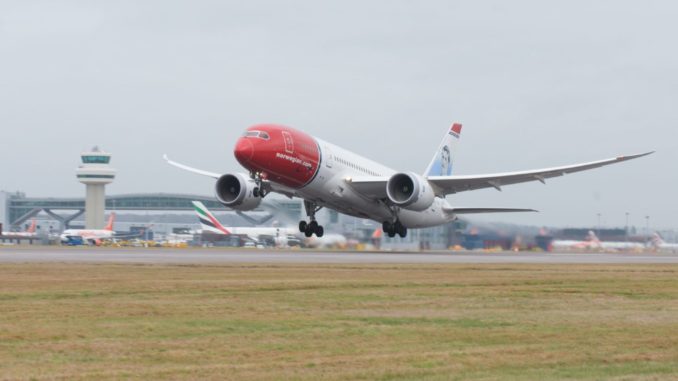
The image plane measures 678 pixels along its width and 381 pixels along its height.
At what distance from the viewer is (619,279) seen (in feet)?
102

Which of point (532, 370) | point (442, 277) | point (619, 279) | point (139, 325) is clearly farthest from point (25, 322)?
point (619, 279)

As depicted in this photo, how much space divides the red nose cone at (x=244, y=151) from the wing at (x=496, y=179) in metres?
13.0

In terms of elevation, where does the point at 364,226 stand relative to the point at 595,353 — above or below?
above

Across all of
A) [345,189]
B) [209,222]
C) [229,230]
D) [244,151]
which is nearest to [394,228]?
[345,189]

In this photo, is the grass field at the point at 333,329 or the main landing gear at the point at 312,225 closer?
the grass field at the point at 333,329

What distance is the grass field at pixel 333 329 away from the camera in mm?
12750

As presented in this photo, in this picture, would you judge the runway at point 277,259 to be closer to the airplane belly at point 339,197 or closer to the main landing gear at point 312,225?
the airplane belly at point 339,197

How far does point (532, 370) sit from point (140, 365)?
4915 mm

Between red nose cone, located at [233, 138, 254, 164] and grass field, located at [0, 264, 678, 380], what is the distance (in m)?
20.4

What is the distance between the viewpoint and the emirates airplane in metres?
49.7

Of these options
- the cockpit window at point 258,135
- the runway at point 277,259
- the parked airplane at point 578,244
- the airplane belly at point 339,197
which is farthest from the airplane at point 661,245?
the cockpit window at point 258,135

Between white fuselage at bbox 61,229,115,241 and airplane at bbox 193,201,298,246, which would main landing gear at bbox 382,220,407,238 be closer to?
airplane at bbox 193,201,298,246

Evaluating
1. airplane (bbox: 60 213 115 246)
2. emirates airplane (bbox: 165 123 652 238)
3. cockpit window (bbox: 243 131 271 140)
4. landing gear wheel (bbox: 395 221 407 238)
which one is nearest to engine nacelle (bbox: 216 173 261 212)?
emirates airplane (bbox: 165 123 652 238)

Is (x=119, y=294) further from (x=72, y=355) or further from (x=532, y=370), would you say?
(x=532, y=370)
